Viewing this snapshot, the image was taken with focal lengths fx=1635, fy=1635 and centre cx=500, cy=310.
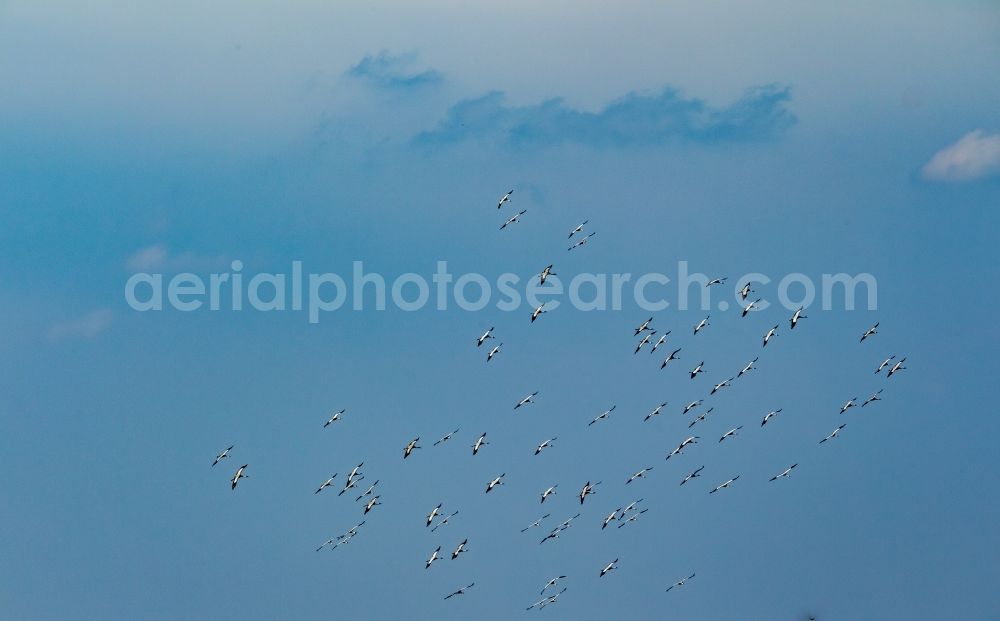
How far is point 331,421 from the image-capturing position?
121625mm

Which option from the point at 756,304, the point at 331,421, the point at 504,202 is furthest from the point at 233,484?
the point at 756,304

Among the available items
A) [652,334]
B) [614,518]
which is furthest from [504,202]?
[614,518]

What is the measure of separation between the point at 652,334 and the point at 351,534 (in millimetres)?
28418

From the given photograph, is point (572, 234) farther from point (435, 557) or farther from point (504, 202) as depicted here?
point (435, 557)

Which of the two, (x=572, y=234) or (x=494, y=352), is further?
(x=572, y=234)

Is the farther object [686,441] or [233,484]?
[686,441]

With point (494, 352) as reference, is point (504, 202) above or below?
above

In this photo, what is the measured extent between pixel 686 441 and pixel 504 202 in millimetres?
22949

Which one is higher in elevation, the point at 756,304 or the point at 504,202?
the point at 504,202

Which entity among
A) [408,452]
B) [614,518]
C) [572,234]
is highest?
[572,234]

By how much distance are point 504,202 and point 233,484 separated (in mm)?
30142

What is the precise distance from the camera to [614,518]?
420 feet

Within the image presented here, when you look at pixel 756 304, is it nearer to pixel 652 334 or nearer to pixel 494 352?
pixel 652 334

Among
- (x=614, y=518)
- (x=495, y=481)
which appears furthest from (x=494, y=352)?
(x=614, y=518)
